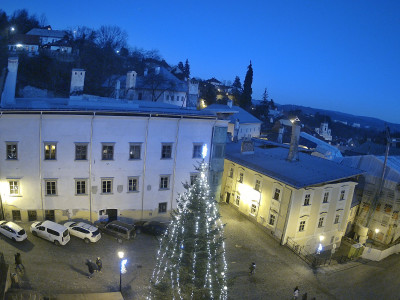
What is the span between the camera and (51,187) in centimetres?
2223

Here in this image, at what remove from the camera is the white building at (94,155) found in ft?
69.1

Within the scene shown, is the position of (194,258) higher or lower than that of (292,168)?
lower

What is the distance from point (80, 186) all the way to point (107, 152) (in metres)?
3.45

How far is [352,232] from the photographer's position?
120 ft

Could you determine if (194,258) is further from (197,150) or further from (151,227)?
(197,150)

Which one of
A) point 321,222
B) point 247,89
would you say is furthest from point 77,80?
point 247,89

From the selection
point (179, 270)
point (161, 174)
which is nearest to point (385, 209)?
point (161, 174)

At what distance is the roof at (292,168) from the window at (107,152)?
536 inches

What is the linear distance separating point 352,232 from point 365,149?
23964mm

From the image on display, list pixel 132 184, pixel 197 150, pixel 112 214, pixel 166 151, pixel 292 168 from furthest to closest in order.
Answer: pixel 292 168, pixel 197 150, pixel 166 151, pixel 112 214, pixel 132 184

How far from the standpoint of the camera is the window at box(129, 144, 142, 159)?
928 inches

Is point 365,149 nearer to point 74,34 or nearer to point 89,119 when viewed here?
point 89,119

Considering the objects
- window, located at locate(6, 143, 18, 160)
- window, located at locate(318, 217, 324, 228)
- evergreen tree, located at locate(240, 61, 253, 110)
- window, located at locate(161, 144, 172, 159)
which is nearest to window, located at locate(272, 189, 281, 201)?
window, located at locate(318, 217, 324, 228)

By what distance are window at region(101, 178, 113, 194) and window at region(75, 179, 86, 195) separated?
138cm
